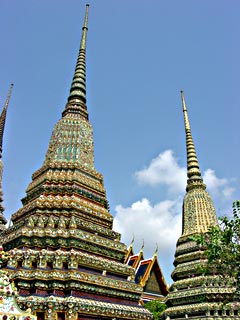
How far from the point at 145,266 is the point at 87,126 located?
12866 millimetres

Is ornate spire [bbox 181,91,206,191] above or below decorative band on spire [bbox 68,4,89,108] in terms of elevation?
below

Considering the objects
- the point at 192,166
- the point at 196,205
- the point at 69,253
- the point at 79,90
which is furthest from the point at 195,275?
the point at 79,90

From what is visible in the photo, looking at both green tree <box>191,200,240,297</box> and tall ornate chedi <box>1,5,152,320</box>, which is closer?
green tree <box>191,200,240,297</box>

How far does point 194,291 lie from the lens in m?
18.2

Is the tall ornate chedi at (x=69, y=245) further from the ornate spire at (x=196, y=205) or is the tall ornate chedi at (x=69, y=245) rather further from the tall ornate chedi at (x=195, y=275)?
the ornate spire at (x=196, y=205)

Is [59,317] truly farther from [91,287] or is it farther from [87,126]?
[87,126]

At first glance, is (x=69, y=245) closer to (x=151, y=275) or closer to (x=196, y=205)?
(x=196, y=205)

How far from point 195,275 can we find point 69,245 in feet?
29.7

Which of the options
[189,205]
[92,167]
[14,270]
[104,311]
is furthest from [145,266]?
[14,270]

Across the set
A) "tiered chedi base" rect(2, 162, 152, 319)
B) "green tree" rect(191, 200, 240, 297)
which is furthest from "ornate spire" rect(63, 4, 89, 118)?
"green tree" rect(191, 200, 240, 297)

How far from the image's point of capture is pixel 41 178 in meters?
16.7

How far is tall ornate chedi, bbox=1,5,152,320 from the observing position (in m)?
12.2

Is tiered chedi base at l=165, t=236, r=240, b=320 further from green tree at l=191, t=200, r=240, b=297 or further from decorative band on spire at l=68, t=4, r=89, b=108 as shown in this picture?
decorative band on spire at l=68, t=4, r=89, b=108

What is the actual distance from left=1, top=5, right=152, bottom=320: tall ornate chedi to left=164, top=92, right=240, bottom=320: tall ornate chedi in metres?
4.05
